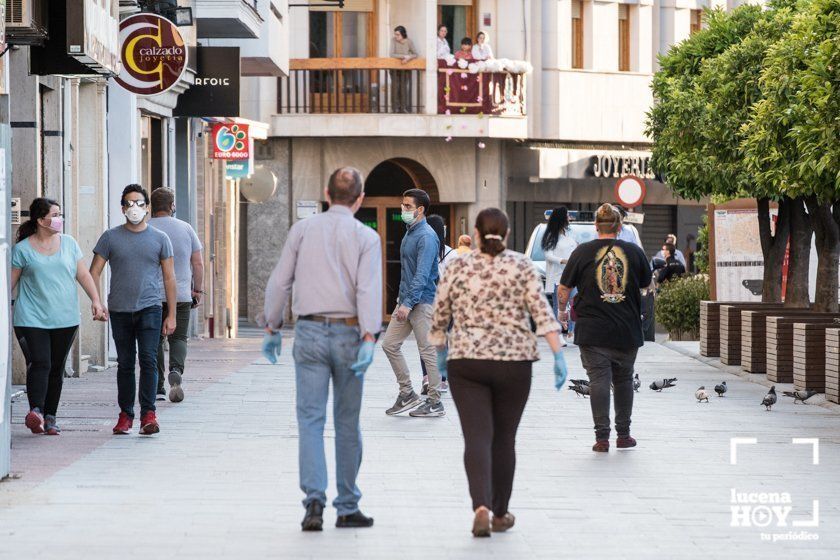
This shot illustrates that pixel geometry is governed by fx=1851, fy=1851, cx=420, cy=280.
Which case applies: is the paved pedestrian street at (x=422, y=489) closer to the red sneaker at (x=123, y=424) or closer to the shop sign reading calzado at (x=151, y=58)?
the red sneaker at (x=123, y=424)

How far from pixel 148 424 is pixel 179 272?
2984 millimetres

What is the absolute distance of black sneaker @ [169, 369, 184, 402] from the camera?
53.2ft

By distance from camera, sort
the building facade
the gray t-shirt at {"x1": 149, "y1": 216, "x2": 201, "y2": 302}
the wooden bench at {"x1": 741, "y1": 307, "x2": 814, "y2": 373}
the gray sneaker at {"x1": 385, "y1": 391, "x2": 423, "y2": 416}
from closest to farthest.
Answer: the gray sneaker at {"x1": 385, "y1": 391, "x2": 423, "y2": 416} → the gray t-shirt at {"x1": 149, "y1": 216, "x2": 201, "y2": 302} → the wooden bench at {"x1": 741, "y1": 307, "x2": 814, "y2": 373} → the building facade

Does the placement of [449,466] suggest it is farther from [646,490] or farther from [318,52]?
[318,52]

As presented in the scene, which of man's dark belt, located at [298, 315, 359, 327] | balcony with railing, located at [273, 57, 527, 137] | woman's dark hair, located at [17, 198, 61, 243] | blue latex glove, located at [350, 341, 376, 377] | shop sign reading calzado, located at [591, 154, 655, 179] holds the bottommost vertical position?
blue latex glove, located at [350, 341, 376, 377]

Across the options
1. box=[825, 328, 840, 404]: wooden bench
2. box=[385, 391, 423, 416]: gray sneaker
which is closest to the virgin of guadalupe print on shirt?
box=[385, 391, 423, 416]: gray sneaker

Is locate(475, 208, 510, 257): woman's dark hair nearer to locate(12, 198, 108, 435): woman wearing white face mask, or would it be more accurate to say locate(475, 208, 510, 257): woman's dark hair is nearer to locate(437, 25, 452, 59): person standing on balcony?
locate(12, 198, 108, 435): woman wearing white face mask

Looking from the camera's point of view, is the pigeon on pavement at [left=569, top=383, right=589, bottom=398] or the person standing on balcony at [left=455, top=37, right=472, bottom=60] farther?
the person standing on balcony at [left=455, top=37, right=472, bottom=60]

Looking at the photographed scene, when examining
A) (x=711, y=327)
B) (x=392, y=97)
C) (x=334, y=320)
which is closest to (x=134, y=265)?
(x=334, y=320)

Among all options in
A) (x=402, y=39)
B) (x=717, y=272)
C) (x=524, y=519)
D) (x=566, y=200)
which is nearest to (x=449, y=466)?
(x=524, y=519)

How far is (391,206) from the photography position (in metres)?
42.7

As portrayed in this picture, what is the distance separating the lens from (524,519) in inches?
384

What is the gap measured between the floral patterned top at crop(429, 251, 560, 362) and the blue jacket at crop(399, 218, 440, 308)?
18.3ft

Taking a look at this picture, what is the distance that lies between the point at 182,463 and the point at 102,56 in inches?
203
